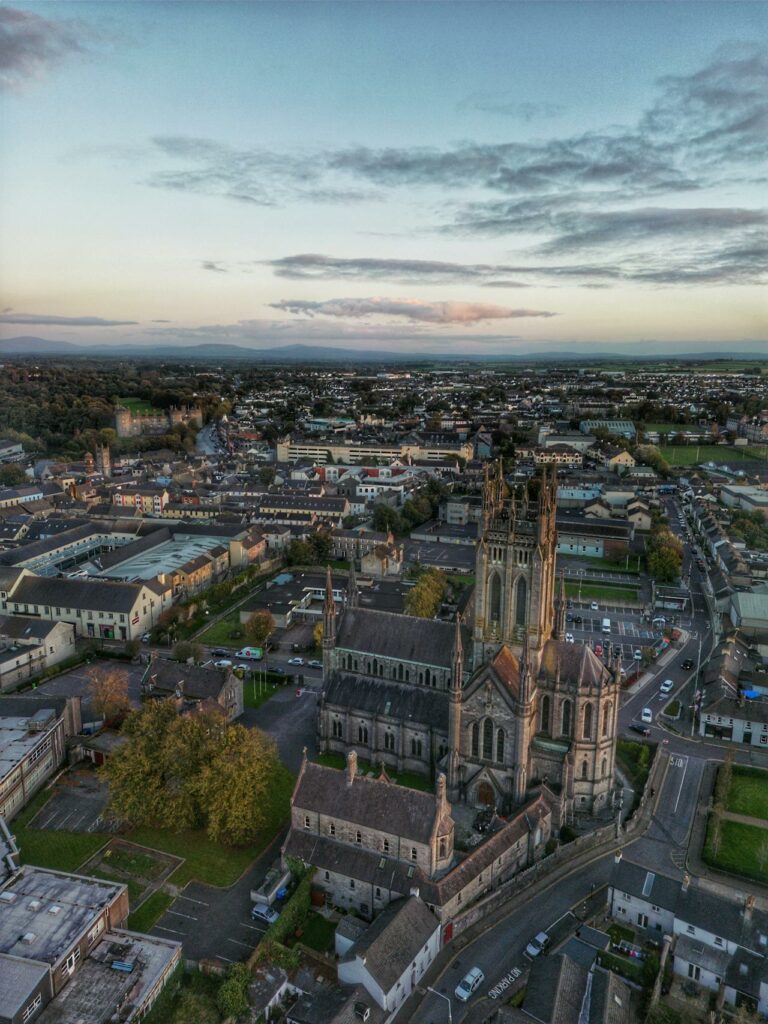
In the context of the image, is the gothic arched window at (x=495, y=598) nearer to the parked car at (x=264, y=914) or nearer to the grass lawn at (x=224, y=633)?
the parked car at (x=264, y=914)

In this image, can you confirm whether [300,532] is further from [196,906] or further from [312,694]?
[196,906]

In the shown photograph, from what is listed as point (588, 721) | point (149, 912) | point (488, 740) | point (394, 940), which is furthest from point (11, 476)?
point (394, 940)

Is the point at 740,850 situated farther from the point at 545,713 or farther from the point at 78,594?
the point at 78,594

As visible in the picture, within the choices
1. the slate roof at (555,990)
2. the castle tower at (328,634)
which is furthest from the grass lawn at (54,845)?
the slate roof at (555,990)

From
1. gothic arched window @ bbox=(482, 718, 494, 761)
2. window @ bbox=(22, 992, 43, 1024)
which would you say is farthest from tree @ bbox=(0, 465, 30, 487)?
window @ bbox=(22, 992, 43, 1024)

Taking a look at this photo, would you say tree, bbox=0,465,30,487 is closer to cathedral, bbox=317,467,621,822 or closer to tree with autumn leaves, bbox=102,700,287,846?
tree with autumn leaves, bbox=102,700,287,846

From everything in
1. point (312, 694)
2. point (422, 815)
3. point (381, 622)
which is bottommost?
point (312, 694)

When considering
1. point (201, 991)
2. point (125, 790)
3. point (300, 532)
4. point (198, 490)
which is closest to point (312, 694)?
point (125, 790)
